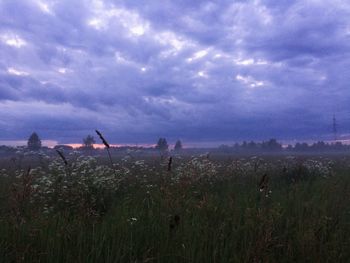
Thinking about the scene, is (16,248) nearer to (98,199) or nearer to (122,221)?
(122,221)

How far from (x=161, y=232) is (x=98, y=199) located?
3820 mm

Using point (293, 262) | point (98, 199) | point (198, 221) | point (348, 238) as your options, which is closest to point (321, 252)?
point (293, 262)

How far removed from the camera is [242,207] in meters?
7.66

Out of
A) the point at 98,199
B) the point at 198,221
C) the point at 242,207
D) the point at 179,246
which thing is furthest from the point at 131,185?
the point at 179,246

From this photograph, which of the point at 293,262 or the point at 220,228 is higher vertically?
the point at 220,228

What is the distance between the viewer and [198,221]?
6.02m

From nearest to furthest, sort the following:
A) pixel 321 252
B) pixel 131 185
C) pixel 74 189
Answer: pixel 321 252, pixel 74 189, pixel 131 185

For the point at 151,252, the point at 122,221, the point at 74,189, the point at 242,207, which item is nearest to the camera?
the point at 151,252

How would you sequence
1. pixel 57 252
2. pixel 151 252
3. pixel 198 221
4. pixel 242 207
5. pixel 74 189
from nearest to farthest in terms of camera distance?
pixel 57 252
pixel 151 252
pixel 198 221
pixel 242 207
pixel 74 189

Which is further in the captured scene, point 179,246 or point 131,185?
point 131,185

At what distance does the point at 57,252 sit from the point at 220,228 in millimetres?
2473

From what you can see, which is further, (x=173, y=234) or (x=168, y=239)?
(x=173, y=234)

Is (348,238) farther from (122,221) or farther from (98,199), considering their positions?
(98,199)

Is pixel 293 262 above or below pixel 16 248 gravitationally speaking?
below
